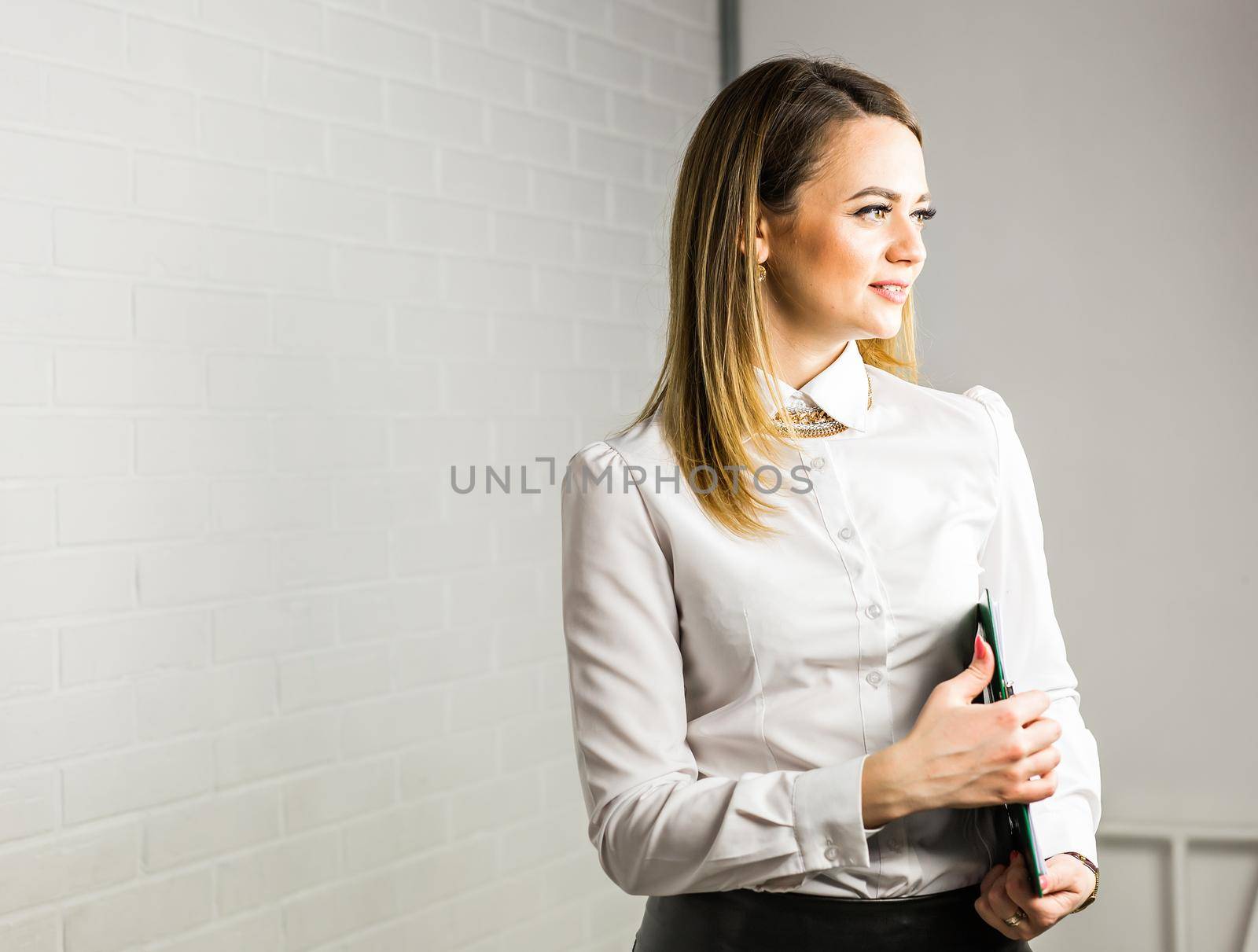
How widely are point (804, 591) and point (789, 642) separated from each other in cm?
5

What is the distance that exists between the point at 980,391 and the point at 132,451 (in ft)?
4.40

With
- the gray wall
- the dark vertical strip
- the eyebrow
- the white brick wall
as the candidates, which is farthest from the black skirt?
the dark vertical strip

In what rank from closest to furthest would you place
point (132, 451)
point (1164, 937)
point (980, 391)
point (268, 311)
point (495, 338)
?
point (980, 391) → point (132, 451) → point (268, 311) → point (1164, 937) → point (495, 338)

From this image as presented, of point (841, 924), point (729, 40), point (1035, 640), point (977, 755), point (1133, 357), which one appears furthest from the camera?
point (729, 40)

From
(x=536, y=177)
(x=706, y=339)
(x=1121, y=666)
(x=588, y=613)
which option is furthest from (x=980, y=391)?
(x=536, y=177)

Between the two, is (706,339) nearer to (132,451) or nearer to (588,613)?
(588,613)

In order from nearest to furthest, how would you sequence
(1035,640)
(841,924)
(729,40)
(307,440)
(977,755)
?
(977,755) < (841,924) < (1035,640) < (307,440) < (729,40)

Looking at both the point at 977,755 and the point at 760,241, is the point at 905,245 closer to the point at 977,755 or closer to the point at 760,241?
the point at 760,241

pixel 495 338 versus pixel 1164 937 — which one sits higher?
pixel 495 338

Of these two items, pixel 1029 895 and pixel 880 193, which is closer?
pixel 1029 895

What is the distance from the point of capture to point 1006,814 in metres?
1.13

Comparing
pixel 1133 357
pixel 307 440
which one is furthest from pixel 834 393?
pixel 1133 357

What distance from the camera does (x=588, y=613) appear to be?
4.00 ft

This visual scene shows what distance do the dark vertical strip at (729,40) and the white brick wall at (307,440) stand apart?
0.18 m
